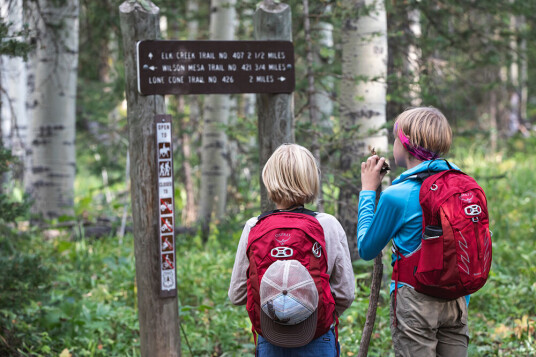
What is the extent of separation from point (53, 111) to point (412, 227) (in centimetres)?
633

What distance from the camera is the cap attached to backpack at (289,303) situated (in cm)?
247

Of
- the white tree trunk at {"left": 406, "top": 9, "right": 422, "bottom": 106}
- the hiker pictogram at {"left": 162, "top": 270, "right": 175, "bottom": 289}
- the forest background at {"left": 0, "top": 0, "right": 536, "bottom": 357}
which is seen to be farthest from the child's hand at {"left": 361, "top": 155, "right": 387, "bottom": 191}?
the white tree trunk at {"left": 406, "top": 9, "right": 422, "bottom": 106}

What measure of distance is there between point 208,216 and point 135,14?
5.51m

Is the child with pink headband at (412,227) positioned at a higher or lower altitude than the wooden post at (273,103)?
lower

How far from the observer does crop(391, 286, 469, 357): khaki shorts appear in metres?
2.71

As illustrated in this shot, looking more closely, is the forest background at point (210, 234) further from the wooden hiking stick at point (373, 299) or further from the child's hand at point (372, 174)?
the child's hand at point (372, 174)

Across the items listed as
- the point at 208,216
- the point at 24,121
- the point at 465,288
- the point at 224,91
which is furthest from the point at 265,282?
the point at 24,121

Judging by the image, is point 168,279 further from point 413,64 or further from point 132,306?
point 413,64

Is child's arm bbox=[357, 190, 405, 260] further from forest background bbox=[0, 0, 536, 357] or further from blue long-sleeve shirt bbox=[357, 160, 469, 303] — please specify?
forest background bbox=[0, 0, 536, 357]

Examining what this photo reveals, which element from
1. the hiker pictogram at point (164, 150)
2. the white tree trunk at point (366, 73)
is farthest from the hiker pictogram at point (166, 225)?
the white tree trunk at point (366, 73)

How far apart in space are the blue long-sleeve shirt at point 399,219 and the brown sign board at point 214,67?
1.79 meters

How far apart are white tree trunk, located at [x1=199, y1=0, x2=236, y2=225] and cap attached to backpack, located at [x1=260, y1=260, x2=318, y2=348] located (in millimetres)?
6583

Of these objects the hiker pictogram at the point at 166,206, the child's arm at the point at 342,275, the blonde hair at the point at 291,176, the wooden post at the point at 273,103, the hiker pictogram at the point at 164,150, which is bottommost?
the child's arm at the point at 342,275

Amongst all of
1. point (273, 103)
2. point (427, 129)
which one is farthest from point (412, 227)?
point (273, 103)
